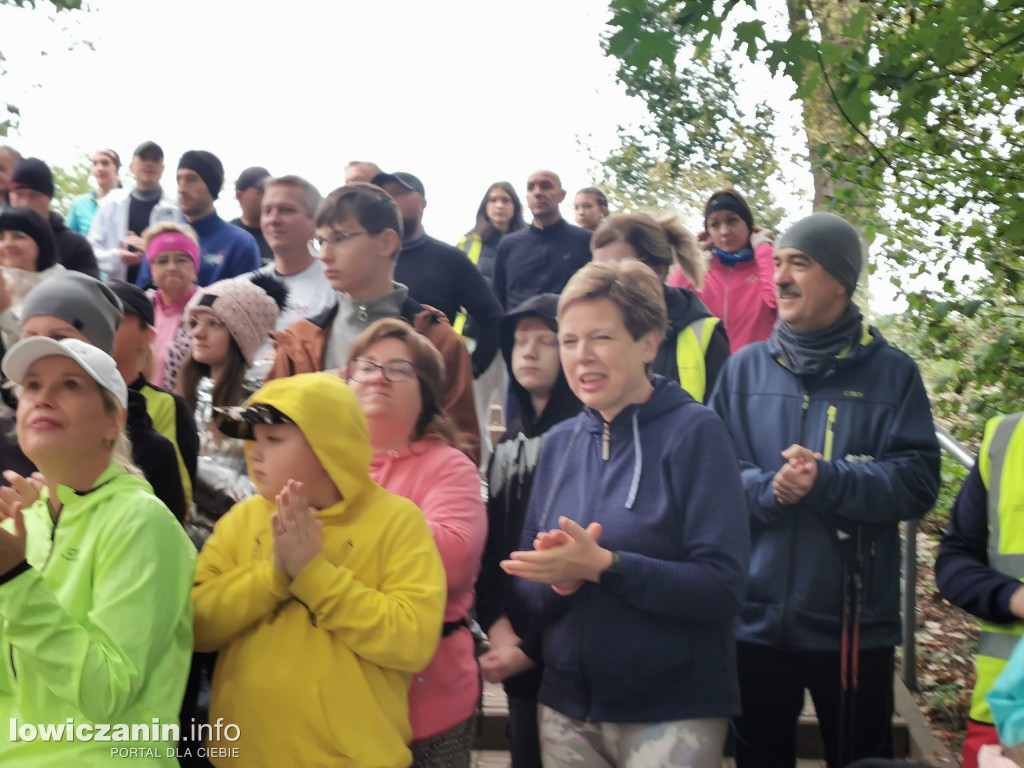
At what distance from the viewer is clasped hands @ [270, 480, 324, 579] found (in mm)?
2711

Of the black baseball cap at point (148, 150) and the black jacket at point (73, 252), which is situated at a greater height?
the black baseball cap at point (148, 150)

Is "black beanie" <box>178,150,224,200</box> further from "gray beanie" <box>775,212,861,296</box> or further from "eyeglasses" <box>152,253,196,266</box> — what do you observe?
"gray beanie" <box>775,212,861,296</box>

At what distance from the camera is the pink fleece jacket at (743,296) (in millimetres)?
5977

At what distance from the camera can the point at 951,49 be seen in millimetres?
4066

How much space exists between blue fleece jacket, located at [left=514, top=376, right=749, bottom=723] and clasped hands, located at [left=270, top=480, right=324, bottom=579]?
74 centimetres

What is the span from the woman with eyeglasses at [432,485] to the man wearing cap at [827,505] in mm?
894

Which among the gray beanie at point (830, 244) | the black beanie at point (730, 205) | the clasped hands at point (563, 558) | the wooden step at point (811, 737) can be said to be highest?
the black beanie at point (730, 205)

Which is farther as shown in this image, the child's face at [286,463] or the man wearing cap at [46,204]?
the man wearing cap at [46,204]

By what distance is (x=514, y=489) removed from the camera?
3.61m

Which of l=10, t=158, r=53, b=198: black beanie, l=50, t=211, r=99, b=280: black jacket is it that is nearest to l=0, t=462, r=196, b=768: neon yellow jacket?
l=50, t=211, r=99, b=280: black jacket

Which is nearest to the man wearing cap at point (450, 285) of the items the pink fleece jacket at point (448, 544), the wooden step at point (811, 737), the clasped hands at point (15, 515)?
the wooden step at point (811, 737)

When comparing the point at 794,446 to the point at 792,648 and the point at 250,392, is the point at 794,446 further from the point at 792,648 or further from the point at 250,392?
the point at 250,392

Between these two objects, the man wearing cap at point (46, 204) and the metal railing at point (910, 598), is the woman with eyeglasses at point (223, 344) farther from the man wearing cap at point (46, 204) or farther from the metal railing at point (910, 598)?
the metal railing at point (910, 598)

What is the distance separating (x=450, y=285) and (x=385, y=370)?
2.51 metres
